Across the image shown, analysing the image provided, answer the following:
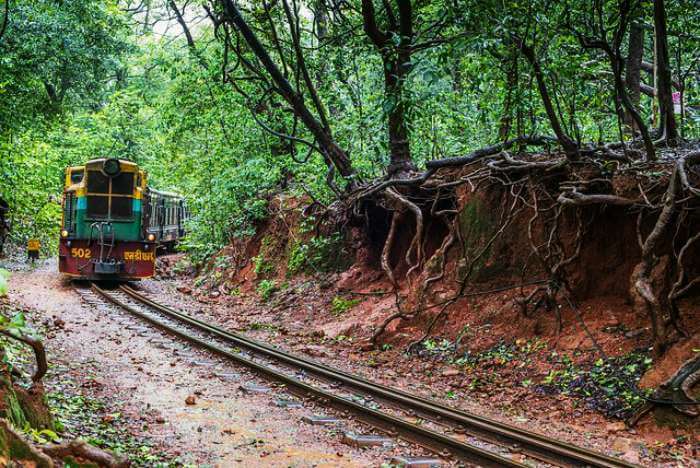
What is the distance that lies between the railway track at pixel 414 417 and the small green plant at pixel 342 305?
293 centimetres

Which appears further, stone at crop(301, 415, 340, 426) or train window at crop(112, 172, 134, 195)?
train window at crop(112, 172, 134, 195)

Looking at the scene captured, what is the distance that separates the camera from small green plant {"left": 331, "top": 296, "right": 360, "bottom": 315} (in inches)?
586

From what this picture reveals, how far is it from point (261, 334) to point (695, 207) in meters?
8.33

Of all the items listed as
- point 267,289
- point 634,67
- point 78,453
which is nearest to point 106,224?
point 267,289

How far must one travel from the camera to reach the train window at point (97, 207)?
20125 mm

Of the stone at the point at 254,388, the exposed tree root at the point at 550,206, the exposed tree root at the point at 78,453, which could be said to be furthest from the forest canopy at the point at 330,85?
the exposed tree root at the point at 78,453

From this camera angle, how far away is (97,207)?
20.2 m

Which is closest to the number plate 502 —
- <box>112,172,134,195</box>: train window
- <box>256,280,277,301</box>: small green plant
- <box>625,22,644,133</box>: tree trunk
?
<box>112,172,134,195</box>: train window

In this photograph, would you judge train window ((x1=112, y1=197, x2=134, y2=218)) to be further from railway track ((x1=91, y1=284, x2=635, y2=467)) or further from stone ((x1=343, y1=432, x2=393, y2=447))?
stone ((x1=343, y1=432, x2=393, y2=447))

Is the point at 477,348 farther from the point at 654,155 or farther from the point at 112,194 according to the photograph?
the point at 112,194

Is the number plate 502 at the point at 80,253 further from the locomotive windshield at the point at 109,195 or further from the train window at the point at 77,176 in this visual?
the train window at the point at 77,176

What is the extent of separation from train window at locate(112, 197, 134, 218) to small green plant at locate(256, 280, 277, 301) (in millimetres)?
4708

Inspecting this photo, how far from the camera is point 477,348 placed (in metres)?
10.9

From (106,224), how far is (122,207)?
72 cm
